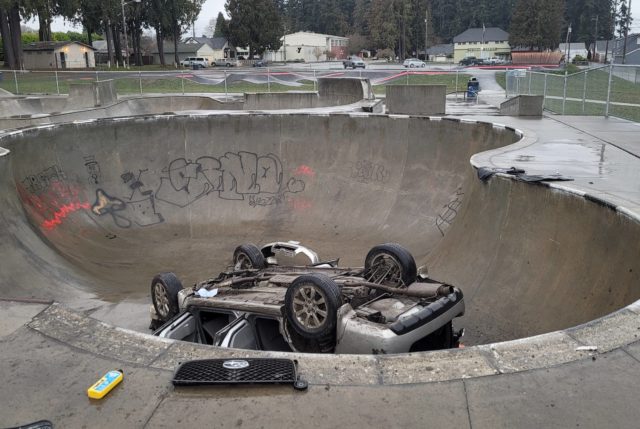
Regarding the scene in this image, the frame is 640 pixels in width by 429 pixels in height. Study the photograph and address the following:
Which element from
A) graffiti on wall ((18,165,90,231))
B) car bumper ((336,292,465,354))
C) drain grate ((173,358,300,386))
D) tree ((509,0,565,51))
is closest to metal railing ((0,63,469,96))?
graffiti on wall ((18,165,90,231))

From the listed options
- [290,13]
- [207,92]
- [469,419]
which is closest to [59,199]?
[469,419]

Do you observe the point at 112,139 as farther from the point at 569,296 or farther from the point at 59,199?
the point at 569,296

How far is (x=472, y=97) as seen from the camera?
2717cm

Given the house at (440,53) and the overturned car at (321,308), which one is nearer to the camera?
→ the overturned car at (321,308)

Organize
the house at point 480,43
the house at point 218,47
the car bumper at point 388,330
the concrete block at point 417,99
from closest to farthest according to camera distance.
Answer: the car bumper at point 388,330, the concrete block at point 417,99, the house at point 218,47, the house at point 480,43

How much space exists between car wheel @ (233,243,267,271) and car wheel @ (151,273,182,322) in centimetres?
92

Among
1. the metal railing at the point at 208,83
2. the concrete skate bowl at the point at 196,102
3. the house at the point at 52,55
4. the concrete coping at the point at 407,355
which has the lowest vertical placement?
the concrete coping at the point at 407,355

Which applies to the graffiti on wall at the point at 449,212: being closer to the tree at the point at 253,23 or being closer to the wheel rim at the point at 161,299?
the wheel rim at the point at 161,299

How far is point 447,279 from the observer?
9.57 meters

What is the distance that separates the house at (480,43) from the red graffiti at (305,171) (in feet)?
297

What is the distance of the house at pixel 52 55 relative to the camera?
63.4 m

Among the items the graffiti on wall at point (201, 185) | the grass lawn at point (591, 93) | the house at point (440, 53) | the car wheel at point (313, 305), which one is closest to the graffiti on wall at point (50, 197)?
the graffiti on wall at point (201, 185)

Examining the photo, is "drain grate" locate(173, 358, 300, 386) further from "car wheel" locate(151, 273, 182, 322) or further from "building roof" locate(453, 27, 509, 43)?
"building roof" locate(453, 27, 509, 43)

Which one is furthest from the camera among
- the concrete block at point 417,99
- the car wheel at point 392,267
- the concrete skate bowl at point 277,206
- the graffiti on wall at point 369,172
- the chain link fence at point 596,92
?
the concrete block at point 417,99
